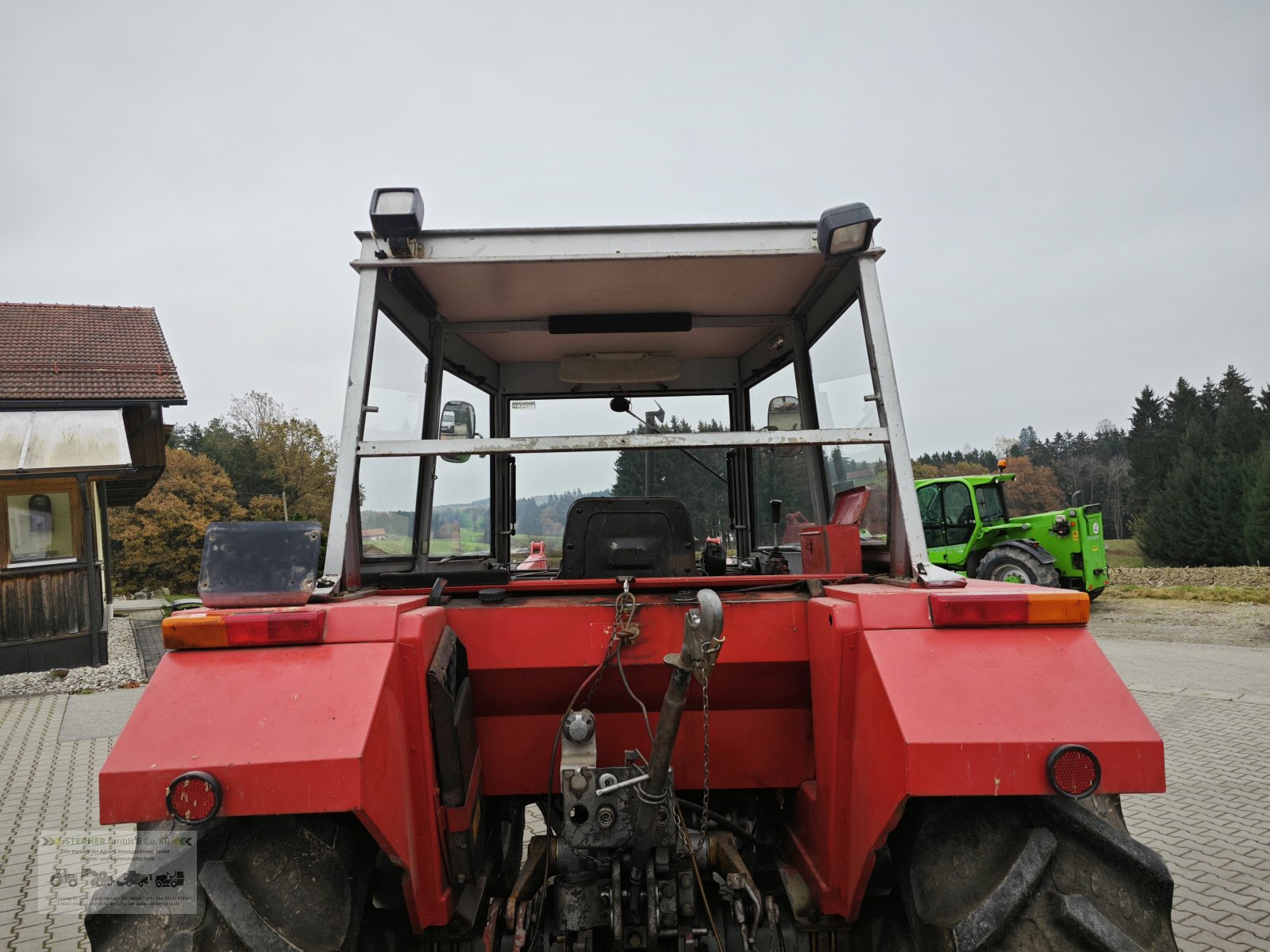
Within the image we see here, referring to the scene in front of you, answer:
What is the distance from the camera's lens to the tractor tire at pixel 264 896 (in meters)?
1.81

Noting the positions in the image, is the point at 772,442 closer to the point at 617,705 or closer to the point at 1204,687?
the point at 617,705

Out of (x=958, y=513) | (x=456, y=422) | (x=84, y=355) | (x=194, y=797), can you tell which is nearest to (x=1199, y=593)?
(x=958, y=513)

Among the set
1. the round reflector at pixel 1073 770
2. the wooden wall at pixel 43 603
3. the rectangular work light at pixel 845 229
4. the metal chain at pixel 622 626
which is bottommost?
the wooden wall at pixel 43 603

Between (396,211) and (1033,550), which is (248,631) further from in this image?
(1033,550)

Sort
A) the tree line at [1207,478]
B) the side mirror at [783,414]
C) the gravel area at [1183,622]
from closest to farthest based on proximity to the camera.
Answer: the side mirror at [783,414]
the gravel area at [1183,622]
the tree line at [1207,478]

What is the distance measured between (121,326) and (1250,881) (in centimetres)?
2183

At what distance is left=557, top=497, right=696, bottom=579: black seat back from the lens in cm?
356

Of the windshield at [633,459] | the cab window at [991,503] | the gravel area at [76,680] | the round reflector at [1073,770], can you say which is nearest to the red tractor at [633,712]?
the round reflector at [1073,770]

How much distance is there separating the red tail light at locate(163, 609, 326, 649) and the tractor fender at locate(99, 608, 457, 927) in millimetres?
22

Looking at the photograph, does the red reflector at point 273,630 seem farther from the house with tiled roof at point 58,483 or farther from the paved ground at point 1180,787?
the house with tiled roof at point 58,483

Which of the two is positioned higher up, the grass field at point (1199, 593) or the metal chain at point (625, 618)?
the metal chain at point (625, 618)

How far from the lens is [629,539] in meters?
3.61

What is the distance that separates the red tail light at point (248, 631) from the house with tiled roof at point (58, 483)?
536 inches

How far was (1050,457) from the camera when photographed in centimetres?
8931
